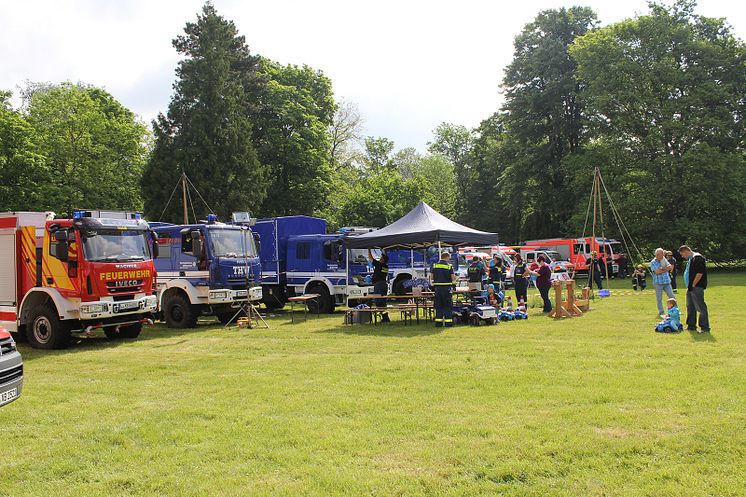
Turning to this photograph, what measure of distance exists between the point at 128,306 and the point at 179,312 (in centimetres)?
332

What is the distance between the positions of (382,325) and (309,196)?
954 inches

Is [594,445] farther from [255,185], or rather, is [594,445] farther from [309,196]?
[309,196]

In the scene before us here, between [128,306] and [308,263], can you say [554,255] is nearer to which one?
[308,263]

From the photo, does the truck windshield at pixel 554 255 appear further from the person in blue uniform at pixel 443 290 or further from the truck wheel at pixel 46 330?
the truck wheel at pixel 46 330

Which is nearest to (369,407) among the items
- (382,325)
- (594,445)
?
(594,445)

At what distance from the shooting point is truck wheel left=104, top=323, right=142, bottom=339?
1338 centimetres

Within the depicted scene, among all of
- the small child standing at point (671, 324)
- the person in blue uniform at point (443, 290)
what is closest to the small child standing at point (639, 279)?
the small child standing at point (671, 324)

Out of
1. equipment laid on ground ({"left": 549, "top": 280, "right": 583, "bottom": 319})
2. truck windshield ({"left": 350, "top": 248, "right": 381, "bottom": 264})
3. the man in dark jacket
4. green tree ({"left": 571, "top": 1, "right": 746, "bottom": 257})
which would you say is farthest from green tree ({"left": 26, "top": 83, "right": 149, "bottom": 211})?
the man in dark jacket

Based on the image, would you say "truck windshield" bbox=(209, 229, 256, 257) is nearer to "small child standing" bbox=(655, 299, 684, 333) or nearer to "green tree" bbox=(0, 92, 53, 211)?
"small child standing" bbox=(655, 299, 684, 333)

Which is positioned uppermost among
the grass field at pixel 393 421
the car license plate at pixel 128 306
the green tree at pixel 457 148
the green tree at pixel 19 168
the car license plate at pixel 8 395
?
the green tree at pixel 457 148

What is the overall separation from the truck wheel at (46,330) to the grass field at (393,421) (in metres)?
1.16

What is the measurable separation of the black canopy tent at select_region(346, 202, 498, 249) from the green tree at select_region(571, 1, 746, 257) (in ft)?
71.1

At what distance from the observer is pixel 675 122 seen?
32.7 m

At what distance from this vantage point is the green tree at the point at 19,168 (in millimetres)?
28922
